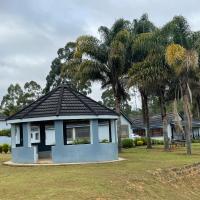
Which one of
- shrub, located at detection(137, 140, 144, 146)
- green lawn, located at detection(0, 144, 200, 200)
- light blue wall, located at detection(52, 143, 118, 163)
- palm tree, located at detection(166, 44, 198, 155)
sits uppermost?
palm tree, located at detection(166, 44, 198, 155)

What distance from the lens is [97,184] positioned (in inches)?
674

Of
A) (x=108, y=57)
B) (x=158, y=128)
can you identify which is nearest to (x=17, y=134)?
(x=108, y=57)

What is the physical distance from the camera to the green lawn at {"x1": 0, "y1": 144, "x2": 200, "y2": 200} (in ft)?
50.8

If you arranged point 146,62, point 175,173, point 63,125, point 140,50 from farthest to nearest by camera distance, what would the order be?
point 140,50
point 146,62
point 63,125
point 175,173

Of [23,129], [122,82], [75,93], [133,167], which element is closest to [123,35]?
[122,82]

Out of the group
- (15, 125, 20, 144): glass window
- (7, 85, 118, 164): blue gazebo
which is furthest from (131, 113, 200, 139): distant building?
(7, 85, 118, 164): blue gazebo

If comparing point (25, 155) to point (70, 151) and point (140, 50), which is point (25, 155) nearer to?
point (70, 151)

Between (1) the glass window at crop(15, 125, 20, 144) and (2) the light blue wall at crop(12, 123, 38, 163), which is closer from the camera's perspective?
(2) the light blue wall at crop(12, 123, 38, 163)

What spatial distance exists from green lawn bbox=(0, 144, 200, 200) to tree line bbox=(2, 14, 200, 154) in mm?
10620

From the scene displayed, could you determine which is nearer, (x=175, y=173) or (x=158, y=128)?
(x=175, y=173)

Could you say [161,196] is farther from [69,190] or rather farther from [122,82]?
[122,82]

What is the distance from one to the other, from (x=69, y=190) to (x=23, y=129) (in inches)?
475

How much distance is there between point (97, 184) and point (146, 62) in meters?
19.2

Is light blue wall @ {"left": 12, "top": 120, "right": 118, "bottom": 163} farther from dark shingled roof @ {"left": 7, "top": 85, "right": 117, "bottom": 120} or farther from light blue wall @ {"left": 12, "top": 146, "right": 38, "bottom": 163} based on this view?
dark shingled roof @ {"left": 7, "top": 85, "right": 117, "bottom": 120}
